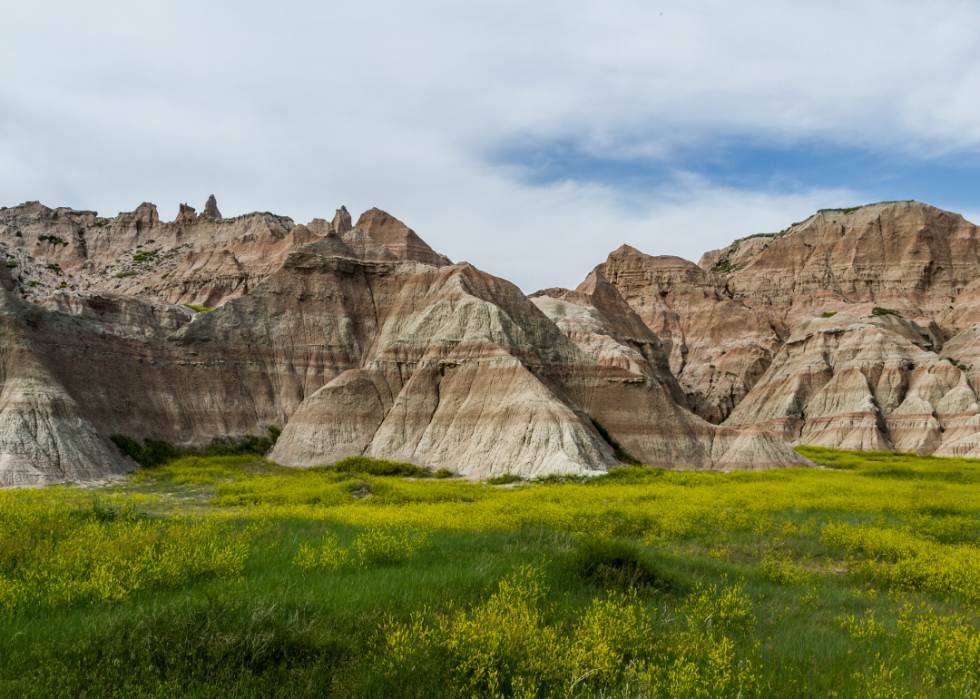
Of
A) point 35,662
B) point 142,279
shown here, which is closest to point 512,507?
point 35,662

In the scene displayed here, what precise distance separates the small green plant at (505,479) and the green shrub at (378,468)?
18.9 feet

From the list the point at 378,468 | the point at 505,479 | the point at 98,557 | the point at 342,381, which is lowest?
the point at 505,479

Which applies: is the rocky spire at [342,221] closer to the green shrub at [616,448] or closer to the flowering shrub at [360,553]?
the green shrub at [616,448]

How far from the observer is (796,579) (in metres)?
13.0

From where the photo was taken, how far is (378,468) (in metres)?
42.2

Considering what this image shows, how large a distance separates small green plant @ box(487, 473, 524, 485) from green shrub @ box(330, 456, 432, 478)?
18.9ft

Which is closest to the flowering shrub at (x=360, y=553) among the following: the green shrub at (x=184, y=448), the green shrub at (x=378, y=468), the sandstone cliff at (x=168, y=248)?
the green shrub at (x=378, y=468)

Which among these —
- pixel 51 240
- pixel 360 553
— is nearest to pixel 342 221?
pixel 51 240

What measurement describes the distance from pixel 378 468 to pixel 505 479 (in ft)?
30.1

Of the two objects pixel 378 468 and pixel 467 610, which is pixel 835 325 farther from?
pixel 467 610

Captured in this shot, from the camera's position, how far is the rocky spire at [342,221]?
118m

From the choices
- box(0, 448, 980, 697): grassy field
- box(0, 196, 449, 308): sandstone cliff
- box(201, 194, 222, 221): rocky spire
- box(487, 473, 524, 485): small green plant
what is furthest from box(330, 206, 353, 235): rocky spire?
box(0, 448, 980, 697): grassy field

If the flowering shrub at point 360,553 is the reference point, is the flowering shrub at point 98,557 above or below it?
above

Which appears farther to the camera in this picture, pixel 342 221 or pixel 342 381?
pixel 342 221
